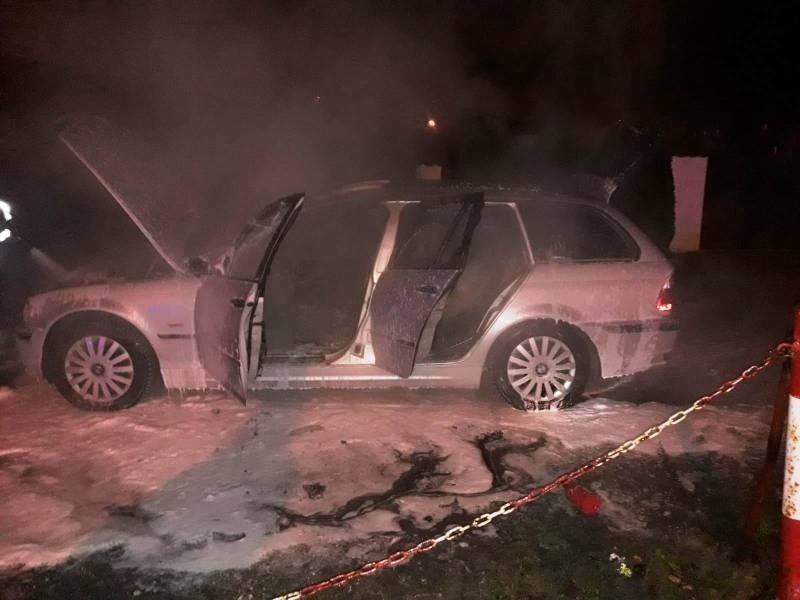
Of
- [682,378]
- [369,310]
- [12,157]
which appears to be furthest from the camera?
[12,157]

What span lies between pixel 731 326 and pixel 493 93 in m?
7.31

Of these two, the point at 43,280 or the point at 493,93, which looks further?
the point at 493,93

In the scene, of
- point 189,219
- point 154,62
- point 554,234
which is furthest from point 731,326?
point 154,62

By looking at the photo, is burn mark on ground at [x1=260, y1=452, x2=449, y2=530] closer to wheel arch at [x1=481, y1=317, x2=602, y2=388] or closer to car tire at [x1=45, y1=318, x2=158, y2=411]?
wheel arch at [x1=481, y1=317, x2=602, y2=388]

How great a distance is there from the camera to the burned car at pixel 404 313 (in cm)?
417

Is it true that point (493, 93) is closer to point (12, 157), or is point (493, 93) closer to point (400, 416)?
point (12, 157)

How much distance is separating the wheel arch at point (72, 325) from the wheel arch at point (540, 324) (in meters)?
→ 2.38

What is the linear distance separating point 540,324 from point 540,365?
0.99 ft

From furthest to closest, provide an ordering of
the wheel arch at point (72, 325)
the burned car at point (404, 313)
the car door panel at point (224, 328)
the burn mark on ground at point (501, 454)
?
the wheel arch at point (72, 325)
the burned car at point (404, 313)
the car door panel at point (224, 328)
the burn mark on ground at point (501, 454)

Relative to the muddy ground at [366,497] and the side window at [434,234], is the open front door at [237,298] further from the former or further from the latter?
the side window at [434,234]

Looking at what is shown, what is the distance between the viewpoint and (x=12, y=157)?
693 centimetres

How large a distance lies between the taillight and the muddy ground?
77 cm

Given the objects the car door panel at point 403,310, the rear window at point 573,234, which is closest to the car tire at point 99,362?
the car door panel at point 403,310

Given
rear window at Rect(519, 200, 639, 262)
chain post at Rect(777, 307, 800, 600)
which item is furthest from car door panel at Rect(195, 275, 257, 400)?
chain post at Rect(777, 307, 800, 600)
